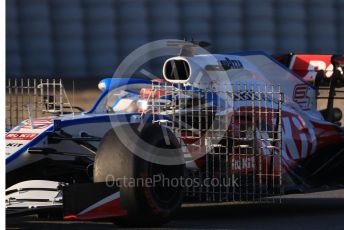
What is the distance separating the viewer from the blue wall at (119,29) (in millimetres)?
23047

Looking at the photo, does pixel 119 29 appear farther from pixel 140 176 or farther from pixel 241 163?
pixel 140 176

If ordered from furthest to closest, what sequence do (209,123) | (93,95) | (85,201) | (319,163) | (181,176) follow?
1. (93,95)
2. (319,163)
3. (209,123)
4. (181,176)
5. (85,201)

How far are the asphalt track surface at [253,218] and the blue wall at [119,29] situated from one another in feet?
35.6

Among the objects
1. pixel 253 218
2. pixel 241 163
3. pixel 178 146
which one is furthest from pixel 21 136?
pixel 253 218

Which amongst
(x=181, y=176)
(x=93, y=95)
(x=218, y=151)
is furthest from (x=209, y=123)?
(x=93, y=95)

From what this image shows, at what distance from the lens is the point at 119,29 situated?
23203mm

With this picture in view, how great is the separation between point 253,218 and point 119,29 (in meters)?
13.3

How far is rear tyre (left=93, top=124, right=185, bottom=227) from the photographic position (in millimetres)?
8695

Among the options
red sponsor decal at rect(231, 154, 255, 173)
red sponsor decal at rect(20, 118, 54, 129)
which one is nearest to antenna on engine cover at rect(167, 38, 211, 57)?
red sponsor decal at rect(231, 154, 255, 173)

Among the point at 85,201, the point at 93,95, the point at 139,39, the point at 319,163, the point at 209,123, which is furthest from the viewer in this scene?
the point at 139,39

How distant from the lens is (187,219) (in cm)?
1030

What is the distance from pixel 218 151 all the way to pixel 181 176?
936mm

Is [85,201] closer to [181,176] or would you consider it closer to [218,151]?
[181,176]

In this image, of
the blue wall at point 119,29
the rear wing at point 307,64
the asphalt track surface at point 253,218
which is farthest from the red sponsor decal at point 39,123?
the blue wall at point 119,29
